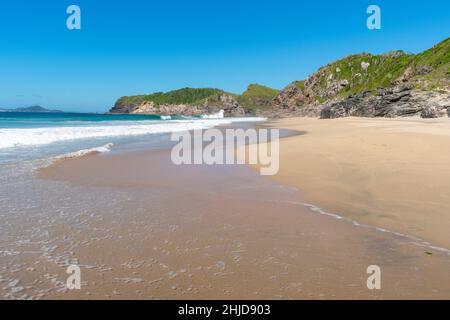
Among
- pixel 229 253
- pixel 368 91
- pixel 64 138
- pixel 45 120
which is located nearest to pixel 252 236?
pixel 229 253

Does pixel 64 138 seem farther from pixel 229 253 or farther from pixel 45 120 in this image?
pixel 45 120

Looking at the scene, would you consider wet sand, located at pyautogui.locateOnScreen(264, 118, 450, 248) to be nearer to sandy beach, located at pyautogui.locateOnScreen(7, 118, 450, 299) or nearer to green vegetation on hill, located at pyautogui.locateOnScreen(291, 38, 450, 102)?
sandy beach, located at pyautogui.locateOnScreen(7, 118, 450, 299)

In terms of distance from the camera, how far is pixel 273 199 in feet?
22.5

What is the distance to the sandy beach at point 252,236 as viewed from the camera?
3379 millimetres

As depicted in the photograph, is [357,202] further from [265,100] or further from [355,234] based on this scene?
[265,100]

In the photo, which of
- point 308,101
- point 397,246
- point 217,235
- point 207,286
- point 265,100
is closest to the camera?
point 207,286

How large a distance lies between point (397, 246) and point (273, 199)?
9.27 feet

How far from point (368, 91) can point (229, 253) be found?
7688 centimetres

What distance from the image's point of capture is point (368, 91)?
7200cm

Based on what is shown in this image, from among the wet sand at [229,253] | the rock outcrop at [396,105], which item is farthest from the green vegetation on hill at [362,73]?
the wet sand at [229,253]

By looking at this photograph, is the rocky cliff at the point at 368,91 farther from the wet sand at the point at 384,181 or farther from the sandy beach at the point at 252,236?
the sandy beach at the point at 252,236

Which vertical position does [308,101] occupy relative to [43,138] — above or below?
above
